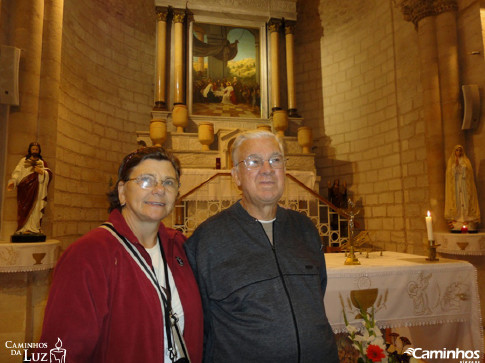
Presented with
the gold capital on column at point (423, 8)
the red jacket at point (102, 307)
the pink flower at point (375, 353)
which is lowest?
the pink flower at point (375, 353)

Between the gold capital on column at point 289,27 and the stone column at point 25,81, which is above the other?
the gold capital on column at point 289,27

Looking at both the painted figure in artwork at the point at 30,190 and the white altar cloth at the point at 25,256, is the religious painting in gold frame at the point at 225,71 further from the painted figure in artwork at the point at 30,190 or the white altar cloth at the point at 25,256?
the white altar cloth at the point at 25,256

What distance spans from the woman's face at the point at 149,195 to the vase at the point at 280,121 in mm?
7464

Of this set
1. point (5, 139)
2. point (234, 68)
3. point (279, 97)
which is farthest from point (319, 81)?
point (5, 139)

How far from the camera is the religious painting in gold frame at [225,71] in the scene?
9.39m

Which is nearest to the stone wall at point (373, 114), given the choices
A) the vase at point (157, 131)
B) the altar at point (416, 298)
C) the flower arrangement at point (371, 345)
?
the vase at point (157, 131)

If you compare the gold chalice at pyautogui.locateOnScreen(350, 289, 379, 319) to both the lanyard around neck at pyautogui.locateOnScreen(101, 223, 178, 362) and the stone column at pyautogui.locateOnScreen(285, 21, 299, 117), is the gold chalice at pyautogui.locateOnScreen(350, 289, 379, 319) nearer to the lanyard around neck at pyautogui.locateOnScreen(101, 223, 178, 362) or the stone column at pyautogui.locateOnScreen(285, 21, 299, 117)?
the lanyard around neck at pyautogui.locateOnScreen(101, 223, 178, 362)

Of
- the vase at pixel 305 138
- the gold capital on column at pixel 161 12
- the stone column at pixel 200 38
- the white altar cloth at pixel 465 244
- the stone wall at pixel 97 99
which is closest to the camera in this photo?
the white altar cloth at pixel 465 244

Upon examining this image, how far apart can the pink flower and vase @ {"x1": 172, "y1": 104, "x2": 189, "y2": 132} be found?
7604 mm

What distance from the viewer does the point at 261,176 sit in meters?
1.62

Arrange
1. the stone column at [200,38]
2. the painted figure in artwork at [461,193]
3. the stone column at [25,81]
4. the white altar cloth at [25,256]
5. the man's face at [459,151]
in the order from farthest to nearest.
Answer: the stone column at [200,38] → the man's face at [459,151] → the painted figure in artwork at [461,193] → the stone column at [25,81] → the white altar cloth at [25,256]

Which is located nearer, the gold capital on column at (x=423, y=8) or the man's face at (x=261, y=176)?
the man's face at (x=261, y=176)

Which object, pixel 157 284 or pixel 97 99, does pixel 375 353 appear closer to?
pixel 157 284

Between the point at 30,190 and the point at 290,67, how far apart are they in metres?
7.63
